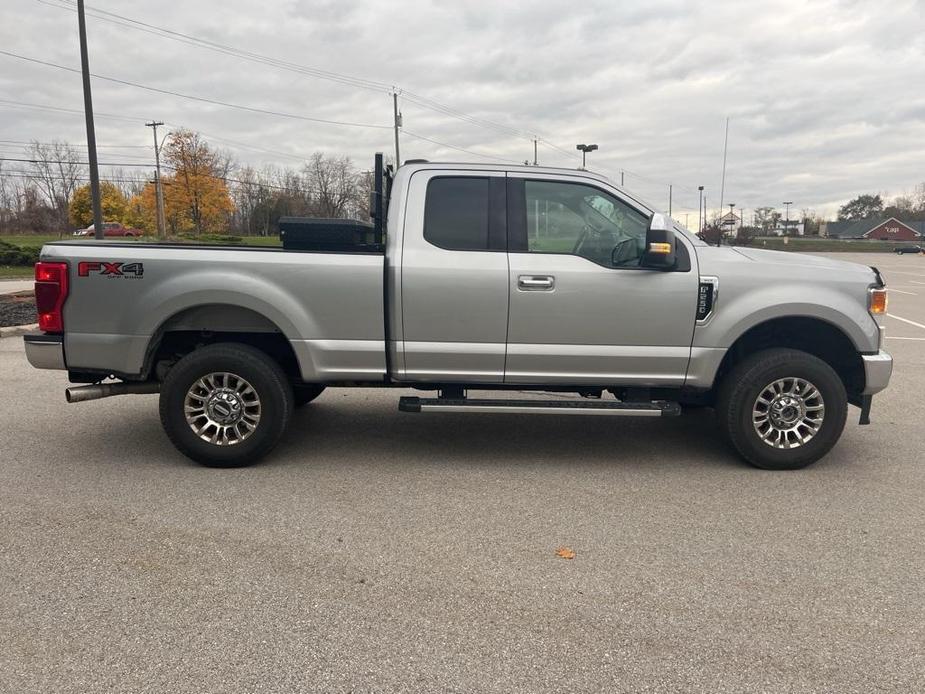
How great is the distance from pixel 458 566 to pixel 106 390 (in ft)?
9.61

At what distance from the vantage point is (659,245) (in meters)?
4.34

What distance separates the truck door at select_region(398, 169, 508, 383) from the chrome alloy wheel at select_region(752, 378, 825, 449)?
186cm

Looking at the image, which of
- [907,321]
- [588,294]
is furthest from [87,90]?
[907,321]

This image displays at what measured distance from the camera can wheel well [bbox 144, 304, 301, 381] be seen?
4703mm

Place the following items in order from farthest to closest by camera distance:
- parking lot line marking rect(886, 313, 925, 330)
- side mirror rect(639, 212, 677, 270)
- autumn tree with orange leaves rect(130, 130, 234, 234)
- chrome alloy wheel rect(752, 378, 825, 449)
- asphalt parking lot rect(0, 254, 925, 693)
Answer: autumn tree with orange leaves rect(130, 130, 234, 234) → parking lot line marking rect(886, 313, 925, 330) → chrome alloy wheel rect(752, 378, 825, 449) → side mirror rect(639, 212, 677, 270) → asphalt parking lot rect(0, 254, 925, 693)

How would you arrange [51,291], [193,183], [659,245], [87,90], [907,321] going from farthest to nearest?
[193,183] < [87,90] < [907,321] < [51,291] < [659,245]

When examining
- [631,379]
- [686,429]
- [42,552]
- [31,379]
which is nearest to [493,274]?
[631,379]

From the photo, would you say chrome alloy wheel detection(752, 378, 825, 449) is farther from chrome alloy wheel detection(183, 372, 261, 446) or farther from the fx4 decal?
the fx4 decal

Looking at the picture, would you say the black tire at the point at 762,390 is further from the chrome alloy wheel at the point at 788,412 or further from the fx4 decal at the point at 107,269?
the fx4 decal at the point at 107,269

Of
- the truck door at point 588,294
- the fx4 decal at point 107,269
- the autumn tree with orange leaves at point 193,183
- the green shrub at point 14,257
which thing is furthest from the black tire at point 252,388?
the autumn tree with orange leaves at point 193,183

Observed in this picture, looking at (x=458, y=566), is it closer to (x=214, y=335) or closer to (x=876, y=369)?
(x=214, y=335)

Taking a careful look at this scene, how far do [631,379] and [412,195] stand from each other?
6.61 feet

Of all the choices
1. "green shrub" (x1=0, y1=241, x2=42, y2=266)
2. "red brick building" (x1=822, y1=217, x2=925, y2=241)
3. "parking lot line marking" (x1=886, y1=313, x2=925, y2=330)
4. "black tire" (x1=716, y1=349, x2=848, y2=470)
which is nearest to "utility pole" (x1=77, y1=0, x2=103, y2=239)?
"green shrub" (x1=0, y1=241, x2=42, y2=266)

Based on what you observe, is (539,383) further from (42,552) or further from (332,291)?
(42,552)
